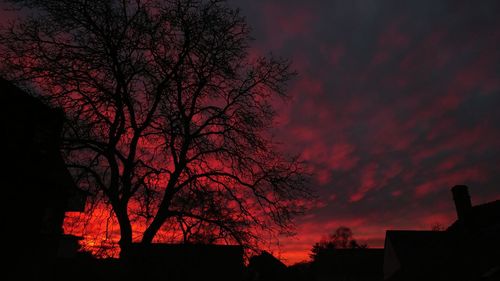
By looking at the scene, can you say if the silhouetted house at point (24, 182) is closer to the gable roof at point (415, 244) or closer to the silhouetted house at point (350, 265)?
the gable roof at point (415, 244)

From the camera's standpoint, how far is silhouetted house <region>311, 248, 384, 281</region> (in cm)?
5072

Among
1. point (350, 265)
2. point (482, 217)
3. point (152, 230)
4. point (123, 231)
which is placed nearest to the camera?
point (123, 231)

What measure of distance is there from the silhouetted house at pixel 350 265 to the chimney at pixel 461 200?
93.5ft

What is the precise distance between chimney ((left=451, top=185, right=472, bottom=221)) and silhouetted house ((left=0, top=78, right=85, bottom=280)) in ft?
83.1

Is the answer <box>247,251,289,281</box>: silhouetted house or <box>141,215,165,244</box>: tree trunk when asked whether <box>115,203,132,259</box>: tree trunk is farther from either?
<box>247,251,289,281</box>: silhouetted house

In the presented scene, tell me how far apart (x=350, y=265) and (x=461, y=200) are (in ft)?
97.9

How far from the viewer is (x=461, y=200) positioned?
2542cm

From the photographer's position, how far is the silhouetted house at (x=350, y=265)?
166ft

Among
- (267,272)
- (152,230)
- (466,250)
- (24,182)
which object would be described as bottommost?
(267,272)

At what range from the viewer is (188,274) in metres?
23.2

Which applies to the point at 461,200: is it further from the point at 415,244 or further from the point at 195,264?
the point at 195,264

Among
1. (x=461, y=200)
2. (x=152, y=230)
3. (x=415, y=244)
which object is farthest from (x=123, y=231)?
(x=415, y=244)

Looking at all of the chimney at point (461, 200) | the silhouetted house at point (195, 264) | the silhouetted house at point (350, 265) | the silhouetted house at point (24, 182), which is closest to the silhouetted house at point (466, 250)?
the chimney at point (461, 200)

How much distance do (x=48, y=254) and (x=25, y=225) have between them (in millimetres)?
3852
